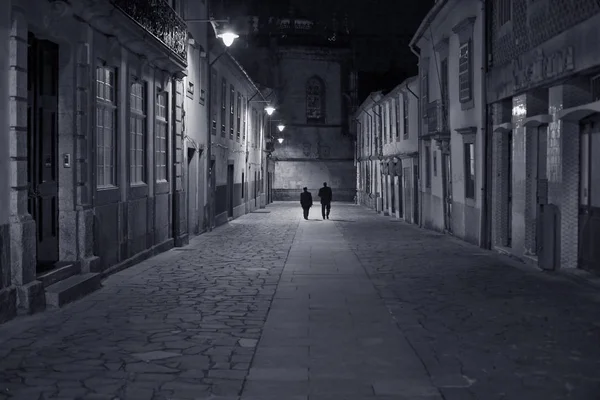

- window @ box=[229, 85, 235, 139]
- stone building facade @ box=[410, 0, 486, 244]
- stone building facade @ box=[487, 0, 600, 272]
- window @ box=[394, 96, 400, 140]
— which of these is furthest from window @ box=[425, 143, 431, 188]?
window @ box=[229, 85, 235, 139]

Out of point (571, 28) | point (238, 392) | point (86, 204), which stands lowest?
point (238, 392)

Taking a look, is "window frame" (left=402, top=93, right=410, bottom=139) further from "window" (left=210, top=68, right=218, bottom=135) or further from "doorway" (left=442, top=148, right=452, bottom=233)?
"window" (left=210, top=68, right=218, bottom=135)

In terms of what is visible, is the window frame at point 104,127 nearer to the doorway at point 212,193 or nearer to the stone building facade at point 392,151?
the doorway at point 212,193

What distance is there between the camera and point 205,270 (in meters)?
13.6

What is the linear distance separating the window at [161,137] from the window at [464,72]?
7.55 metres

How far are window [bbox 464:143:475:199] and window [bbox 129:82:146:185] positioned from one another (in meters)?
8.34

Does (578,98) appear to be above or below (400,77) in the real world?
below

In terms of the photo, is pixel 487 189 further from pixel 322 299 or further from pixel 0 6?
pixel 0 6

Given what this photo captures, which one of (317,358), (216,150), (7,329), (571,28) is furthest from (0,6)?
(216,150)

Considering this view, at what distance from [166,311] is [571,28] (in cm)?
773

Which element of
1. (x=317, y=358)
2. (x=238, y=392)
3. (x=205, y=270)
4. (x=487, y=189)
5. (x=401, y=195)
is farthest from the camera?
(x=401, y=195)

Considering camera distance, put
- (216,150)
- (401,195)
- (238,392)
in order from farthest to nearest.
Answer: (401,195)
(216,150)
(238,392)

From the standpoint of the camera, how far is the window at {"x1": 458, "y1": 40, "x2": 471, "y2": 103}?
18891mm

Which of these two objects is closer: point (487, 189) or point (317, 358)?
point (317, 358)
